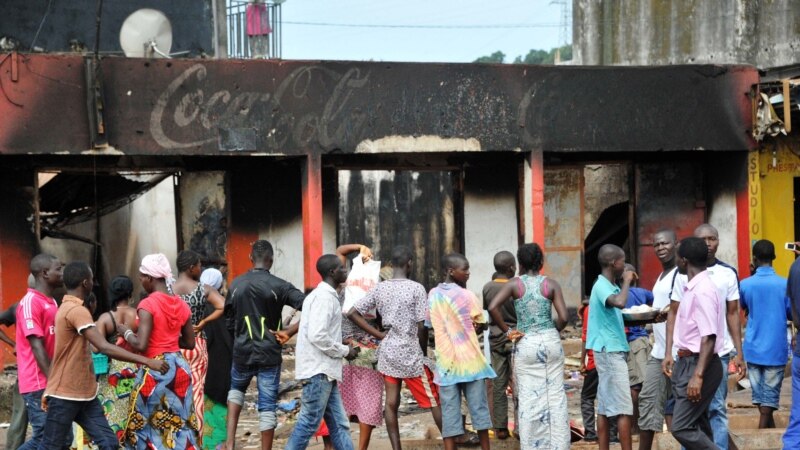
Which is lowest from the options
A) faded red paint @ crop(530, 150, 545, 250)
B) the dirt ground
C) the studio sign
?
the dirt ground

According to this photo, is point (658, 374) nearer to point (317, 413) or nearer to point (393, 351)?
point (393, 351)

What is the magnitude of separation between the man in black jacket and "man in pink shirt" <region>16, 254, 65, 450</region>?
1.42m

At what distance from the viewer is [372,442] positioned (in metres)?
10.5

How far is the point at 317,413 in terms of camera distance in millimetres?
8805

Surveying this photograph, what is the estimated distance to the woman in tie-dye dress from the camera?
8.91 metres

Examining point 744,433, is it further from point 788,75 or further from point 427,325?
point 788,75

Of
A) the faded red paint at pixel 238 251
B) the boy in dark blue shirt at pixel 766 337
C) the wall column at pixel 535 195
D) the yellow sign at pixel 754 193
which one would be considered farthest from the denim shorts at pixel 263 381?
the yellow sign at pixel 754 193

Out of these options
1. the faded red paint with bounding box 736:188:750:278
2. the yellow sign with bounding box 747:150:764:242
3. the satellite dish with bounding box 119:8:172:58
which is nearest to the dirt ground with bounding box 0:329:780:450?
the faded red paint with bounding box 736:188:750:278

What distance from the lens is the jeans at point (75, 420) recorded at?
8008mm

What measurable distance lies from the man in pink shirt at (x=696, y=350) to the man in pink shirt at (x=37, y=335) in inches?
166

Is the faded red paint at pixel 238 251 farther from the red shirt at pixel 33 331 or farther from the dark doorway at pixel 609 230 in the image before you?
the red shirt at pixel 33 331

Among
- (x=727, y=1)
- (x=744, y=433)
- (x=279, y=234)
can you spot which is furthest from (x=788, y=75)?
(x=744, y=433)

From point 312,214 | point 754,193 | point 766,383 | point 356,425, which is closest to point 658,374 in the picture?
point 766,383

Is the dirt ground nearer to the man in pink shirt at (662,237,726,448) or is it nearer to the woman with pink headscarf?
the man in pink shirt at (662,237,726,448)
